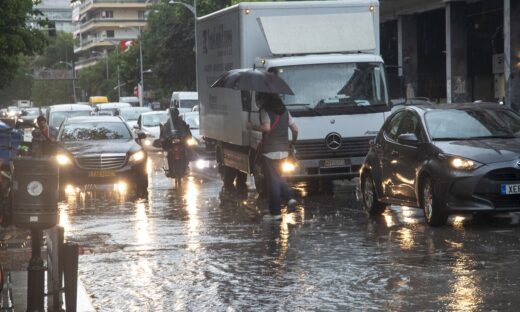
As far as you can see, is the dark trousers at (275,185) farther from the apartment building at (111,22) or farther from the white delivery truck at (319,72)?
the apartment building at (111,22)

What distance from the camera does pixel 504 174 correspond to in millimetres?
13750

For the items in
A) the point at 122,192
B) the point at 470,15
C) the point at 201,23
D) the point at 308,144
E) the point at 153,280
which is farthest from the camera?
the point at 470,15

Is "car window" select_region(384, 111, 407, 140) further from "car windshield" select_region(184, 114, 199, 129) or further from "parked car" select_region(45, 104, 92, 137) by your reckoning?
"car windshield" select_region(184, 114, 199, 129)

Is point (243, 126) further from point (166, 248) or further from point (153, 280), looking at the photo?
point (153, 280)

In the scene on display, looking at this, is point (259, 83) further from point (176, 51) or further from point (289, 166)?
point (176, 51)

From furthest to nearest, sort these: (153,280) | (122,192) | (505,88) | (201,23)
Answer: (505,88)
(201,23)
(122,192)
(153,280)

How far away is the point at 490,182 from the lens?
1368 centimetres

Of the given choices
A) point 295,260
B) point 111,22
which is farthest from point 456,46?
point 111,22

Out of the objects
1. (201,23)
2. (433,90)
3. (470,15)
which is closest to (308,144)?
(201,23)

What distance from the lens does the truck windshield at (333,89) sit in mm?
19219

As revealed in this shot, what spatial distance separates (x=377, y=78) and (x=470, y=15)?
97.7 ft

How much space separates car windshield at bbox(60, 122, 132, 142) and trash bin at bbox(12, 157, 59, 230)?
50.8 feet

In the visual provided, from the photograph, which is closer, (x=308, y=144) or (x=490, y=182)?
(x=490, y=182)

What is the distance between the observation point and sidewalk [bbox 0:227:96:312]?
29.7 feet
